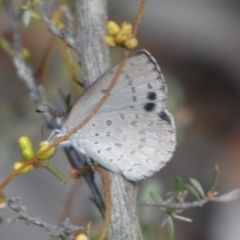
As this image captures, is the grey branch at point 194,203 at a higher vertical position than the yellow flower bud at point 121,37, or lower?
lower

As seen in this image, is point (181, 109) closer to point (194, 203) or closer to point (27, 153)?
point (194, 203)

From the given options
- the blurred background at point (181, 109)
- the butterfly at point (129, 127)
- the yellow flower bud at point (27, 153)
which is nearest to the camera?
the yellow flower bud at point (27, 153)

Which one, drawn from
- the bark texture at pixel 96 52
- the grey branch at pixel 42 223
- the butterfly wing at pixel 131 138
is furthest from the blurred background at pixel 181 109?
the grey branch at pixel 42 223

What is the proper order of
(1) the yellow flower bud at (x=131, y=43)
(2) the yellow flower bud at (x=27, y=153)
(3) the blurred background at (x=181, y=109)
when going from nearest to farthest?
(1) the yellow flower bud at (x=131, y=43), (2) the yellow flower bud at (x=27, y=153), (3) the blurred background at (x=181, y=109)

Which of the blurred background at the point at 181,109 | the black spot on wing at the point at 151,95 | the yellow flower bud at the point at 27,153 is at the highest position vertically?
the yellow flower bud at the point at 27,153

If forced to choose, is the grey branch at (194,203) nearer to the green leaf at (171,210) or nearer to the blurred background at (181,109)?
the green leaf at (171,210)

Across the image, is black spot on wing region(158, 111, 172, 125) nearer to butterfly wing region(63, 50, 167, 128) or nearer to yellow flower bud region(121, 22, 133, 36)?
butterfly wing region(63, 50, 167, 128)

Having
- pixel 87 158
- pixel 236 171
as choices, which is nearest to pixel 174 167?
pixel 236 171
